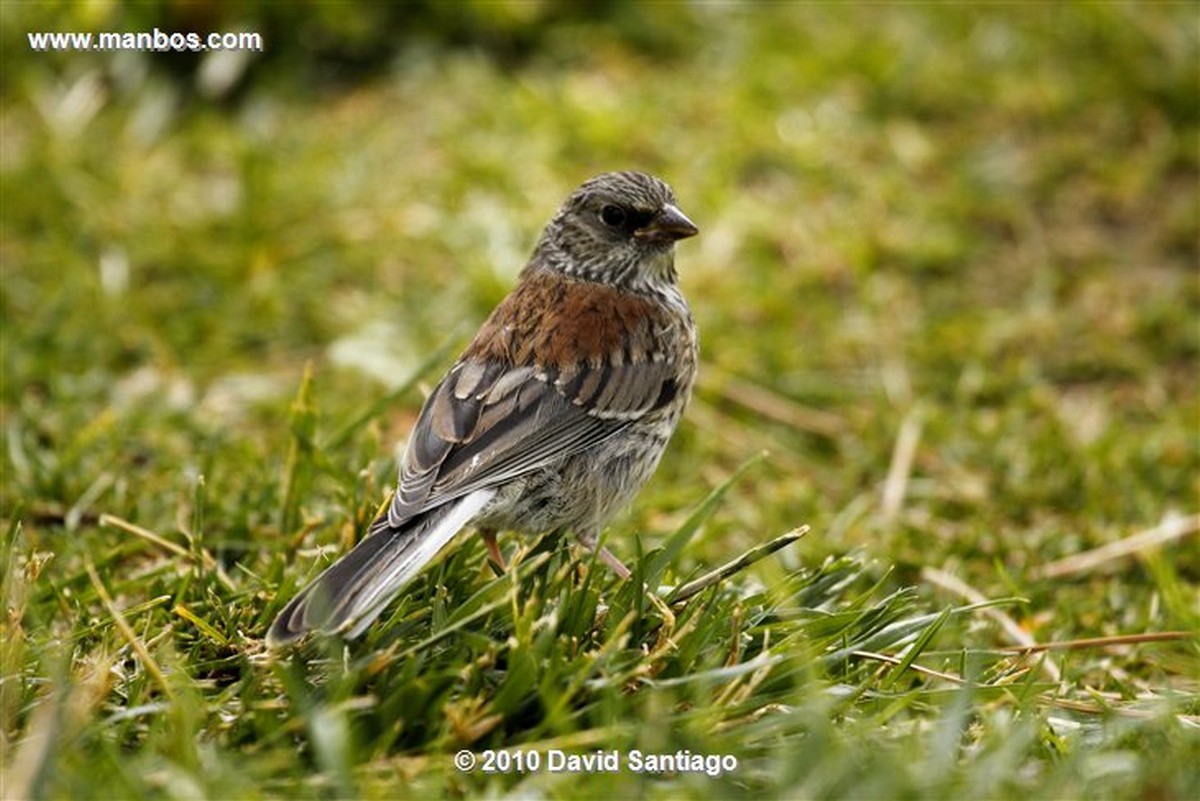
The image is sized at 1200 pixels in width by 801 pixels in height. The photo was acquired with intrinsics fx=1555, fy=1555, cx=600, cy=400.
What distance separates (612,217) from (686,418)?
123 cm

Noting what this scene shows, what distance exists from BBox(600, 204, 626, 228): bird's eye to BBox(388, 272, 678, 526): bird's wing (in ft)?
0.89

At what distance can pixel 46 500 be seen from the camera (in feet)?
14.1

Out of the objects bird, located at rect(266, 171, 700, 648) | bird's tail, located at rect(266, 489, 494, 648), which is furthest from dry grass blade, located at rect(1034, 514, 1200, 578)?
bird's tail, located at rect(266, 489, 494, 648)

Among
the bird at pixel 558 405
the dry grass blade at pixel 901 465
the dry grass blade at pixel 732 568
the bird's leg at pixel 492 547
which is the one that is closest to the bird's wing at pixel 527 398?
the bird at pixel 558 405

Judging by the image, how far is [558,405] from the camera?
3.85 m

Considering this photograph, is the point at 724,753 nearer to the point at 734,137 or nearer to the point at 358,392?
the point at 358,392

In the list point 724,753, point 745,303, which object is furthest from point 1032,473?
point 724,753

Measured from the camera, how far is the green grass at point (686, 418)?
9.52ft

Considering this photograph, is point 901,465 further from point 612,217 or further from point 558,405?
point 558,405

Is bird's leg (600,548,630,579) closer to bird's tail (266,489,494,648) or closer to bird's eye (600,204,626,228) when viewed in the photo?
bird's tail (266,489,494,648)

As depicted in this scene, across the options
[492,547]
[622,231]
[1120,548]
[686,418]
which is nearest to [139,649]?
[492,547]

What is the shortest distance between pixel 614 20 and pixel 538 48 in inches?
16.5

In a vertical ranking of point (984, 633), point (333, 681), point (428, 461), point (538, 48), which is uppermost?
point (538, 48)

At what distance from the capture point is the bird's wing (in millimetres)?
3598
